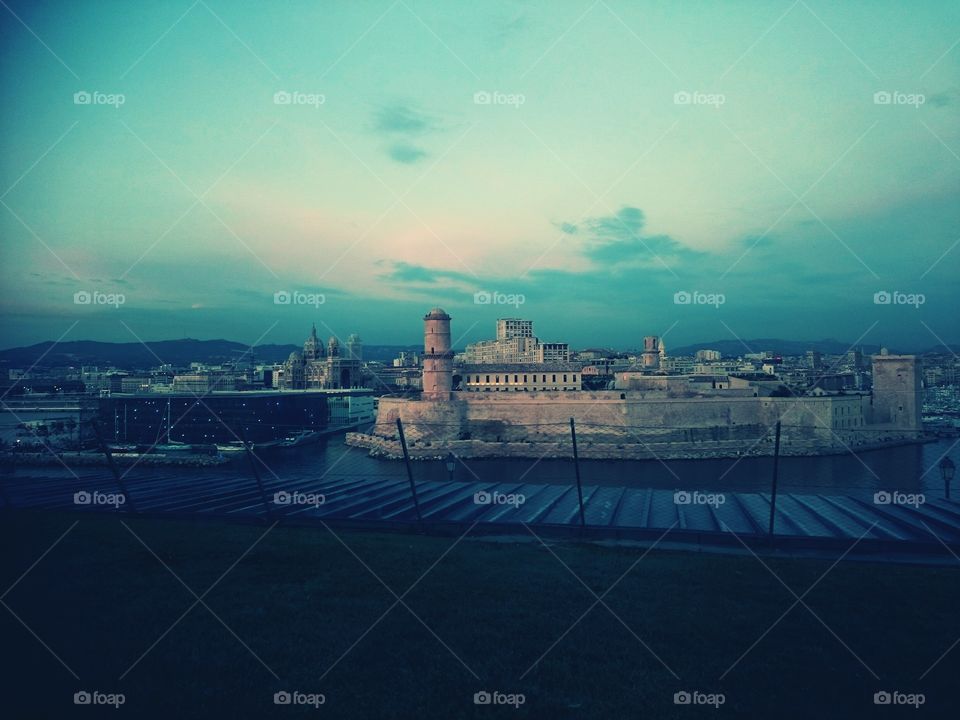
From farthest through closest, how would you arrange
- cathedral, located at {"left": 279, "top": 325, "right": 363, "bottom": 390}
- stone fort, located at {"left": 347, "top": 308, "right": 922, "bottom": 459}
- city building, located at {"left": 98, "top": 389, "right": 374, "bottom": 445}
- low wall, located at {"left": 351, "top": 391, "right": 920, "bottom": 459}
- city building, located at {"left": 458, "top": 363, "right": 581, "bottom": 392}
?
cathedral, located at {"left": 279, "top": 325, "right": 363, "bottom": 390}, city building, located at {"left": 458, "top": 363, "right": 581, "bottom": 392}, city building, located at {"left": 98, "top": 389, "right": 374, "bottom": 445}, stone fort, located at {"left": 347, "top": 308, "right": 922, "bottom": 459}, low wall, located at {"left": 351, "top": 391, "right": 920, "bottom": 459}

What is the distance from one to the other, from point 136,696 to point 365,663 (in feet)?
3.90

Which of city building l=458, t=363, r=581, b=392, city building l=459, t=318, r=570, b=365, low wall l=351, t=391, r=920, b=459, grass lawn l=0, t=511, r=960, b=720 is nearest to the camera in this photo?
grass lawn l=0, t=511, r=960, b=720

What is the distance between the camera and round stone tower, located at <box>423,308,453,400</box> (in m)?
36.1

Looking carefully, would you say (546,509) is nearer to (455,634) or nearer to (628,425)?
(455,634)

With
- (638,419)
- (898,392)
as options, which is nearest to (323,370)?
(638,419)

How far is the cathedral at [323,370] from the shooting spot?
2854 inches

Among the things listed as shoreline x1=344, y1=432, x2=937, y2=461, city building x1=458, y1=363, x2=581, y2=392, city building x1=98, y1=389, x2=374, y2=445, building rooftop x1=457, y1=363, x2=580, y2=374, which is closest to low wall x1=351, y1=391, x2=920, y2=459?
shoreline x1=344, y1=432, x2=937, y2=461

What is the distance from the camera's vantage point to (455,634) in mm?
4074

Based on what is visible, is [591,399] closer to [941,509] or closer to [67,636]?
[941,509]

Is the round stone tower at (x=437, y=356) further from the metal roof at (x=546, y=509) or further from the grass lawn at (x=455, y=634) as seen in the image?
the grass lawn at (x=455, y=634)

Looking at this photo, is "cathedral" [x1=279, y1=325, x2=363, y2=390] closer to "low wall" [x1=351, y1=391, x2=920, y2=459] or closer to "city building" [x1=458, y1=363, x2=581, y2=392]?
"city building" [x1=458, y1=363, x2=581, y2=392]

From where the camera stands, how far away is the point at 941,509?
394 inches

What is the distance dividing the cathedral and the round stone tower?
121ft

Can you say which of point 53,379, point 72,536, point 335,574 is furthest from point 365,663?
point 53,379
